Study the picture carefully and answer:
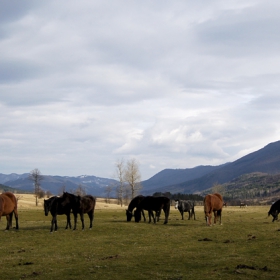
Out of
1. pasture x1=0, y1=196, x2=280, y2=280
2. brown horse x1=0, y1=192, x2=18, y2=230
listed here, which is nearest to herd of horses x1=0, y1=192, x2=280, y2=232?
brown horse x1=0, y1=192, x2=18, y2=230

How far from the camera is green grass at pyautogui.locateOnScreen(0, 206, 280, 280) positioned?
45.9 feet

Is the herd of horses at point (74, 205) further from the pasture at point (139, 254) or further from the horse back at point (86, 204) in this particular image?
the pasture at point (139, 254)

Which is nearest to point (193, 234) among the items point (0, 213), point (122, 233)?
point (122, 233)

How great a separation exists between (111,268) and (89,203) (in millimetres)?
14420

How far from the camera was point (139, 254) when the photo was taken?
58.2 feet

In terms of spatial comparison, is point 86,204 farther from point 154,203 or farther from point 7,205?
point 154,203

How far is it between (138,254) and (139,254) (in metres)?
0.04

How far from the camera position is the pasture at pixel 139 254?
14.0 meters

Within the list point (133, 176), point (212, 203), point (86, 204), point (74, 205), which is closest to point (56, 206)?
point (74, 205)

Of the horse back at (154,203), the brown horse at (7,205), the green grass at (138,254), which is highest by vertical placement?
the brown horse at (7,205)

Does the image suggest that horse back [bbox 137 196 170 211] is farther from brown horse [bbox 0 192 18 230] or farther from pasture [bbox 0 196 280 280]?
brown horse [bbox 0 192 18 230]

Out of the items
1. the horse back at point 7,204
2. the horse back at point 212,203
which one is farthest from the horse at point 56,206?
the horse back at point 212,203

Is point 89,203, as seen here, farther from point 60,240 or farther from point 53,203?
point 60,240

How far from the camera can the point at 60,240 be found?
2245cm
